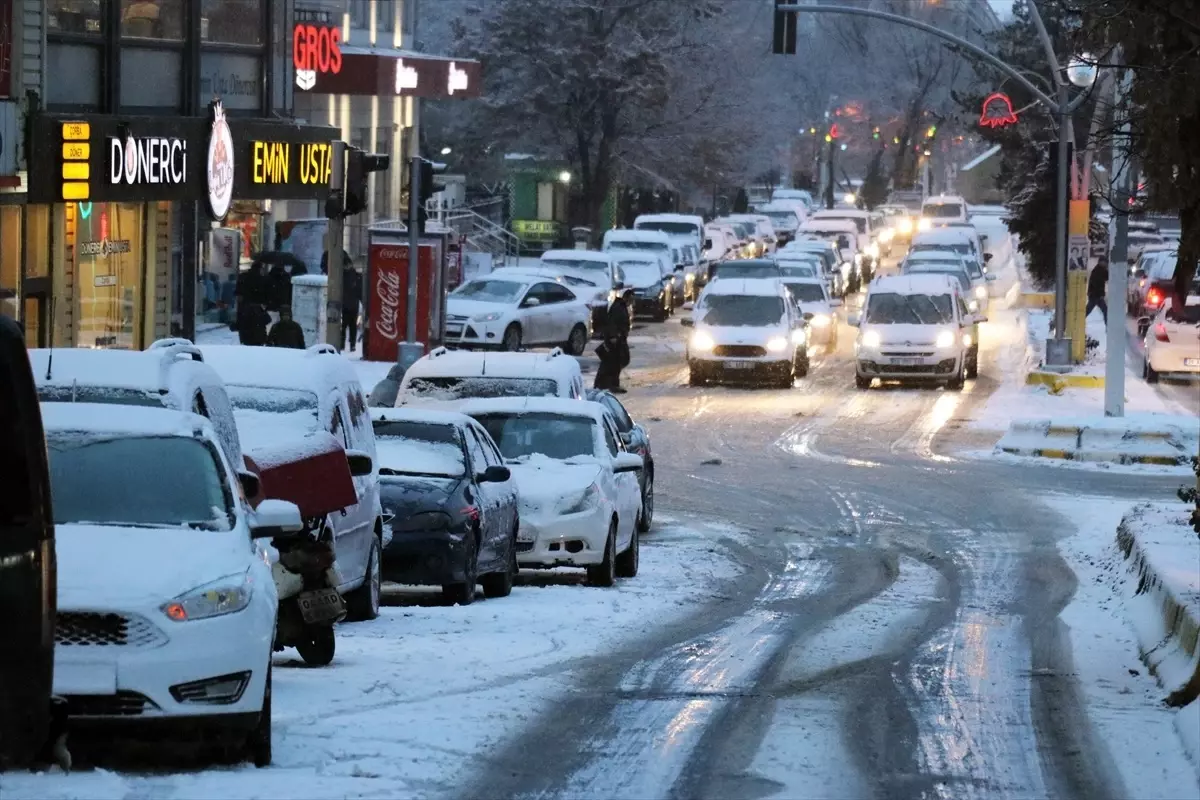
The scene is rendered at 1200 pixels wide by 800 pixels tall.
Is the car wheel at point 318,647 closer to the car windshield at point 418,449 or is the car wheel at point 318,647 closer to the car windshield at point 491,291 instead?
the car windshield at point 418,449

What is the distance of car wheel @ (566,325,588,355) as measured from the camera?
4281cm

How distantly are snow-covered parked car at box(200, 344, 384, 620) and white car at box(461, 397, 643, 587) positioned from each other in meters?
2.77

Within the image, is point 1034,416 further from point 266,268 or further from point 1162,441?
point 266,268

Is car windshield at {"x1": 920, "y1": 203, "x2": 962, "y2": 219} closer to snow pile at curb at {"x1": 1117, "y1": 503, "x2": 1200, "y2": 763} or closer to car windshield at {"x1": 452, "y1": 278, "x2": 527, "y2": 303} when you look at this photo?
car windshield at {"x1": 452, "y1": 278, "x2": 527, "y2": 303}

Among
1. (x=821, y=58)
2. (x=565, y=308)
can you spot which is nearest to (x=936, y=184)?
(x=821, y=58)

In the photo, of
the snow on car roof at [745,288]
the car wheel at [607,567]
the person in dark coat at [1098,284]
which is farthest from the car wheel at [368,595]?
the person in dark coat at [1098,284]

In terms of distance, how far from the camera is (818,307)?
149 ft

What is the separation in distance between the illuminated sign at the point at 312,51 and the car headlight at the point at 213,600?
34200 mm

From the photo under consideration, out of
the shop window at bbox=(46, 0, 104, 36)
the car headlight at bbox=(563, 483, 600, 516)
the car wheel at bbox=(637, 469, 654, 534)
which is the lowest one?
the car wheel at bbox=(637, 469, 654, 534)

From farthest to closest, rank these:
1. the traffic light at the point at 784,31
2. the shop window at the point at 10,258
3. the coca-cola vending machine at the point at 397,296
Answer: the coca-cola vending machine at the point at 397,296 < the traffic light at the point at 784,31 < the shop window at the point at 10,258

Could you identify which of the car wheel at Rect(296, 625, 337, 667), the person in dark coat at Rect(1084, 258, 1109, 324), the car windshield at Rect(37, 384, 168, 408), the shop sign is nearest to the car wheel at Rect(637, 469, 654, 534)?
the shop sign

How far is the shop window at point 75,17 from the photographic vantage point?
2664 centimetres

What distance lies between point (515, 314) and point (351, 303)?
3.21 m

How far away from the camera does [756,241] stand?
237ft
